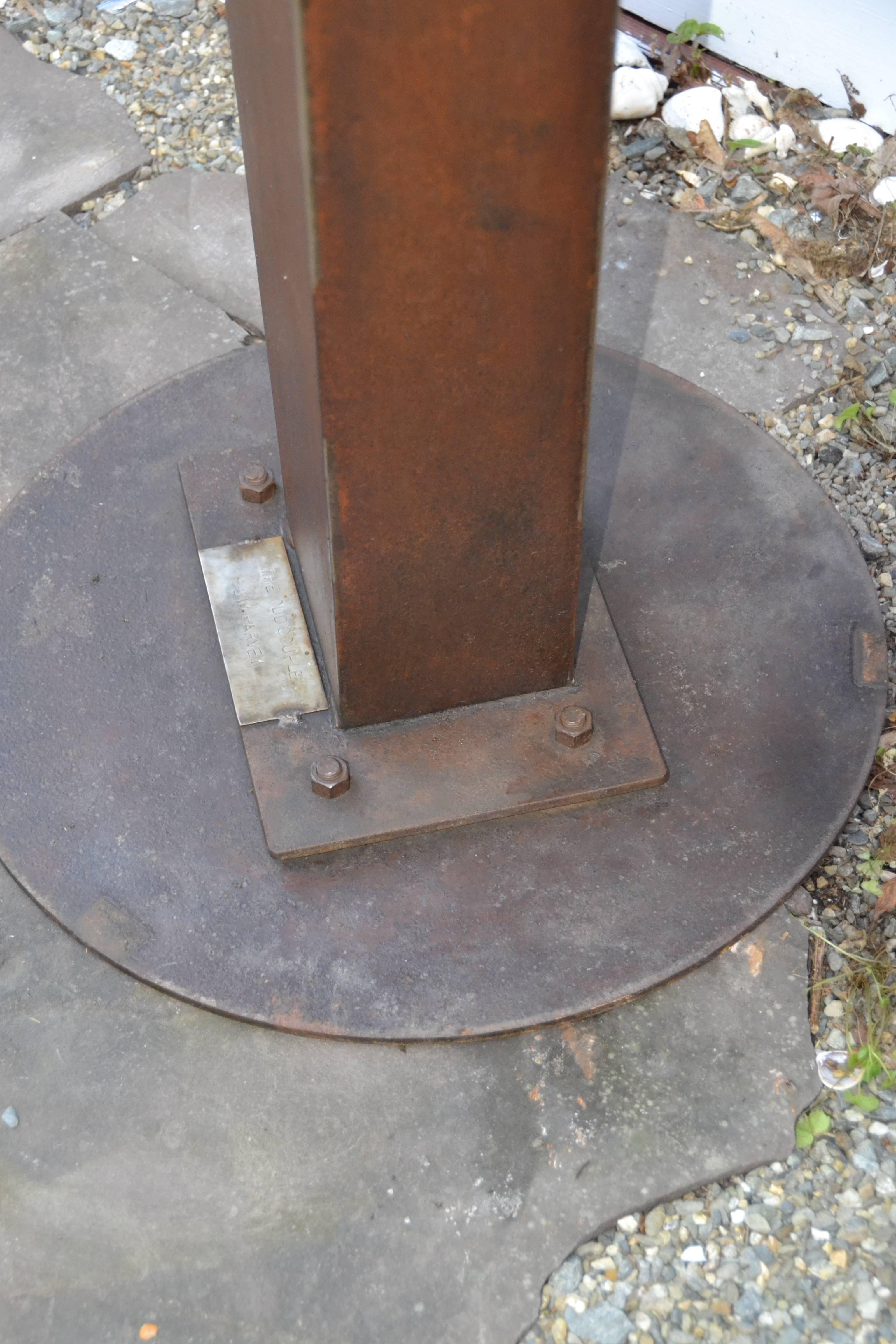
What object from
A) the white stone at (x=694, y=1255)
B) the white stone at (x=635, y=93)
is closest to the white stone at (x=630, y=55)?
the white stone at (x=635, y=93)

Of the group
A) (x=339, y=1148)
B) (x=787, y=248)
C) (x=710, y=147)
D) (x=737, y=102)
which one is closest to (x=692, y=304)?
(x=787, y=248)

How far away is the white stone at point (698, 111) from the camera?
132 inches

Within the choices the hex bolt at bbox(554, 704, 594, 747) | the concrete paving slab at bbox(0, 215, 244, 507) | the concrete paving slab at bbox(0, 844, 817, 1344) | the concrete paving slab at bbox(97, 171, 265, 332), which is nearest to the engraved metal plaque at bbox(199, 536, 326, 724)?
the hex bolt at bbox(554, 704, 594, 747)

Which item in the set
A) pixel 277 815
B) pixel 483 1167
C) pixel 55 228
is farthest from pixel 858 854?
pixel 55 228

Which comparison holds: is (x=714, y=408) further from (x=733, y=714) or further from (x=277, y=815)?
(x=277, y=815)

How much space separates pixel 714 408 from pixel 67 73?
7.36 feet

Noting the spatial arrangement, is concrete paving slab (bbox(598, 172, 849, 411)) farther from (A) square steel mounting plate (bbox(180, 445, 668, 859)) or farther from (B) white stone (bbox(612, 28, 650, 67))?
(A) square steel mounting plate (bbox(180, 445, 668, 859))

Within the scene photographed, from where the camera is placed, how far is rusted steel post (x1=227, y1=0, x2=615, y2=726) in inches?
51.0

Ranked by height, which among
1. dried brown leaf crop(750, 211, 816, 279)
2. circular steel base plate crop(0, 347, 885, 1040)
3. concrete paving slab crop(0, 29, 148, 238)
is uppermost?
concrete paving slab crop(0, 29, 148, 238)

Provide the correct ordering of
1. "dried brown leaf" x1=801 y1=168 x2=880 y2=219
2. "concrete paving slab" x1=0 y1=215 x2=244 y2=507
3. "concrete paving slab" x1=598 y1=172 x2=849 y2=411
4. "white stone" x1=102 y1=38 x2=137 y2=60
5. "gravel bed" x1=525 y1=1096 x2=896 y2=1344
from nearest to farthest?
"gravel bed" x1=525 y1=1096 x2=896 y2=1344, "concrete paving slab" x1=0 y1=215 x2=244 y2=507, "concrete paving slab" x1=598 y1=172 x2=849 y2=411, "dried brown leaf" x1=801 y1=168 x2=880 y2=219, "white stone" x1=102 y1=38 x2=137 y2=60

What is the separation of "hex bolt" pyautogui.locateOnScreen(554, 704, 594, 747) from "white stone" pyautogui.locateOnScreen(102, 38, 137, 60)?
2.69 m

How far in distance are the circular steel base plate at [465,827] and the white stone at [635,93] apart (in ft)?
4.33

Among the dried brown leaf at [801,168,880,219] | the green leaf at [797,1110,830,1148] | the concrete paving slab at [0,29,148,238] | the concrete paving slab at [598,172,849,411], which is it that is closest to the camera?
the green leaf at [797,1110,830,1148]

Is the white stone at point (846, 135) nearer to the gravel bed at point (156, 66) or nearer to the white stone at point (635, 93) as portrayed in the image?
the white stone at point (635, 93)
